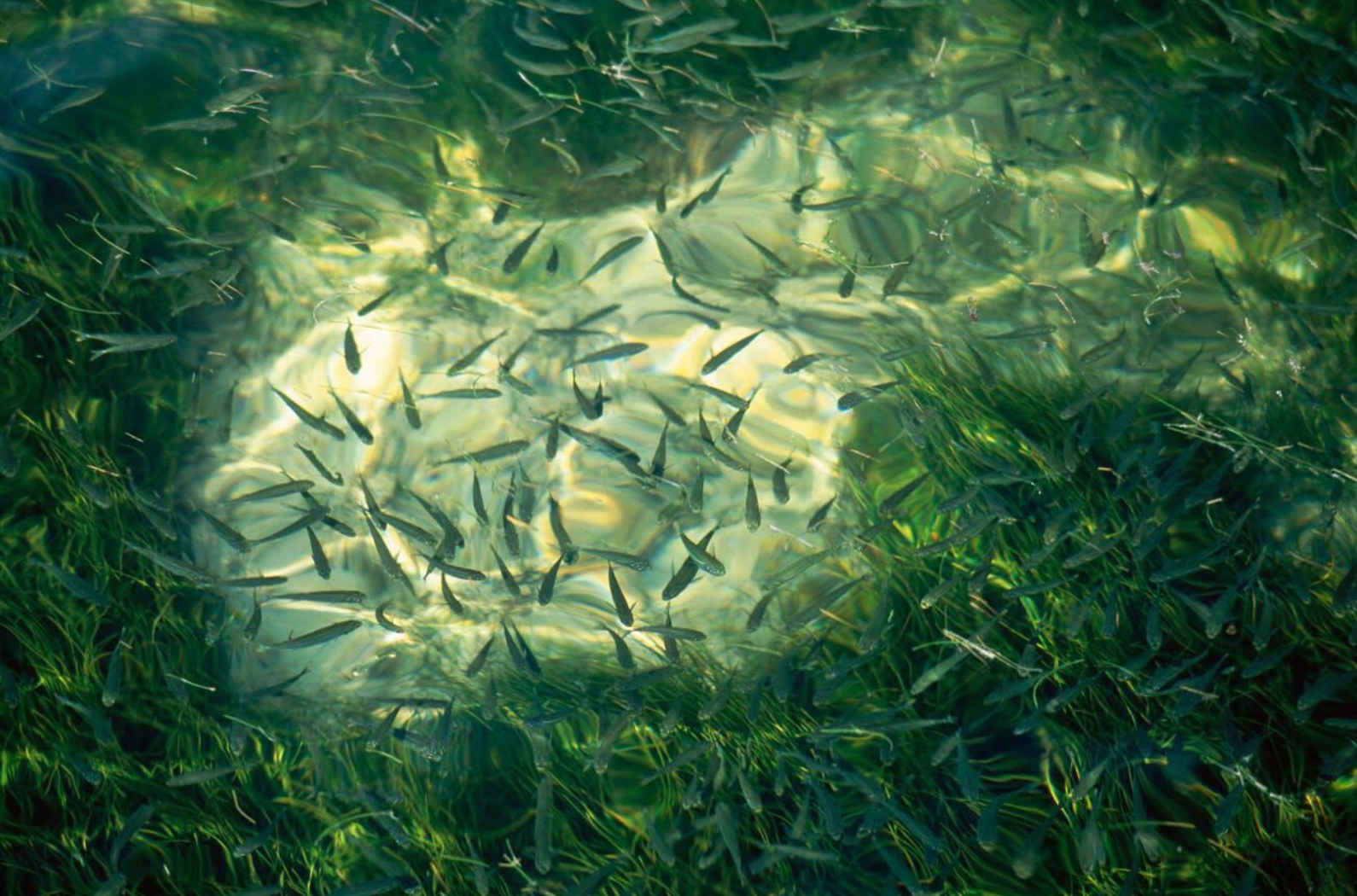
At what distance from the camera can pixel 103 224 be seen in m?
4.80

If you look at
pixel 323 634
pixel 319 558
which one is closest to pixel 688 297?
pixel 319 558

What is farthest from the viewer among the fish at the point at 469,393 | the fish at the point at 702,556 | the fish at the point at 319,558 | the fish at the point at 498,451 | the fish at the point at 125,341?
the fish at the point at 469,393

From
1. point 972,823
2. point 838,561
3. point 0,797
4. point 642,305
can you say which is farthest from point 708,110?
point 0,797

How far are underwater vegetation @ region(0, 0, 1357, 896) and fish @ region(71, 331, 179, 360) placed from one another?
8cm

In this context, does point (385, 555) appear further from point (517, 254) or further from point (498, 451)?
point (517, 254)

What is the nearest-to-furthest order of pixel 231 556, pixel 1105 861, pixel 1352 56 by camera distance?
pixel 1105 861 < pixel 1352 56 < pixel 231 556

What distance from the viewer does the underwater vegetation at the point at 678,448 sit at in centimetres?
444

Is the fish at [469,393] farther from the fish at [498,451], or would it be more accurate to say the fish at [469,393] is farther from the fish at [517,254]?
the fish at [517,254]

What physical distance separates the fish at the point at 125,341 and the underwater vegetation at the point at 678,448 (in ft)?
0.25

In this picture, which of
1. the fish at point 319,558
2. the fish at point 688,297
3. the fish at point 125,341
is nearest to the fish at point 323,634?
the fish at point 319,558

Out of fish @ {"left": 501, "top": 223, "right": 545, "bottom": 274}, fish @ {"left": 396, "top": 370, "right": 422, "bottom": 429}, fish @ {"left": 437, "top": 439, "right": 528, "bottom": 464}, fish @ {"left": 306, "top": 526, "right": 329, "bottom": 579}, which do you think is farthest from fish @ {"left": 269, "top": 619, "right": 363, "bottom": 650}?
fish @ {"left": 501, "top": 223, "right": 545, "bottom": 274}

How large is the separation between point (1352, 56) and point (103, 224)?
7052mm

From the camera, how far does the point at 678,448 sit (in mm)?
5270

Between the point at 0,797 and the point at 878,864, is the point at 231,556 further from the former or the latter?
the point at 878,864
